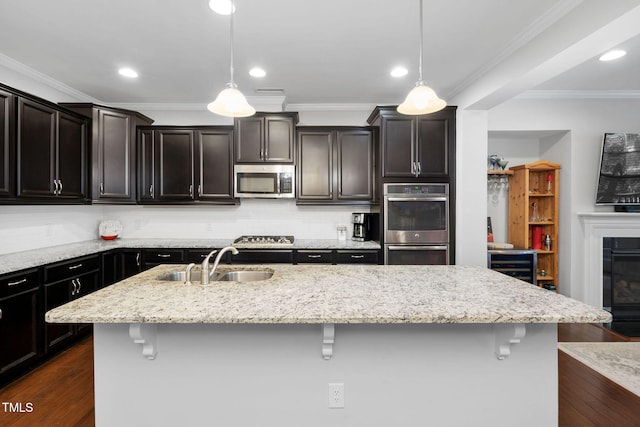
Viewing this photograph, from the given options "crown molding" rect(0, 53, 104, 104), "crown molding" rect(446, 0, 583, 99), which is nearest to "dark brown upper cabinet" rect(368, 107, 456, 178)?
"crown molding" rect(446, 0, 583, 99)

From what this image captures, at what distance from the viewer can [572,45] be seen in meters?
2.12

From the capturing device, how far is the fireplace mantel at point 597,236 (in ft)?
12.9

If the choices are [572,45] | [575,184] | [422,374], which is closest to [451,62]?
[572,45]

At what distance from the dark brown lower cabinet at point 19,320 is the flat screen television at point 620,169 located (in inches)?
A: 240

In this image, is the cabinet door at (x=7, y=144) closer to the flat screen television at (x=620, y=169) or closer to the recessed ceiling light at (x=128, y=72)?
the recessed ceiling light at (x=128, y=72)

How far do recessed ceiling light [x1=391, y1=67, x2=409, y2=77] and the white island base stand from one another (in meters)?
2.57

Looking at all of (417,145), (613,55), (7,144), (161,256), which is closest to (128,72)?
(7,144)

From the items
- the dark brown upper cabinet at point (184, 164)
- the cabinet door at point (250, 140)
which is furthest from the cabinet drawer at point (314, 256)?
the cabinet door at point (250, 140)

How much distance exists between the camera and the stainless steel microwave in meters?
3.84

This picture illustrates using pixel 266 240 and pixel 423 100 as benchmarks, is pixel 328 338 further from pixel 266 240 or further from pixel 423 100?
pixel 266 240

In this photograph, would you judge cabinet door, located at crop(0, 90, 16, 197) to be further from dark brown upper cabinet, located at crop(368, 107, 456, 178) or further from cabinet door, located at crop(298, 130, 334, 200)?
dark brown upper cabinet, located at crop(368, 107, 456, 178)

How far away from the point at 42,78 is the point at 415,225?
4319 mm

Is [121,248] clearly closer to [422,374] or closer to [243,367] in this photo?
[243,367]

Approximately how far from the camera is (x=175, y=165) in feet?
12.9
